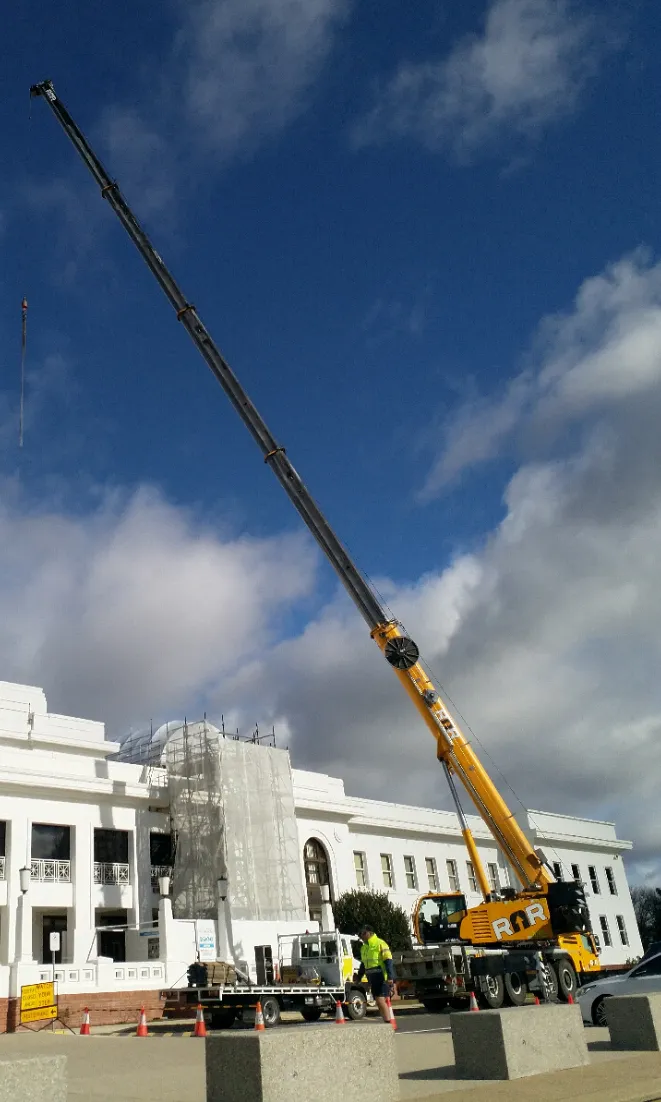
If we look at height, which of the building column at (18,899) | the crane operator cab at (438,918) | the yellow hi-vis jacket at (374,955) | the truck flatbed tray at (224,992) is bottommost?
the truck flatbed tray at (224,992)

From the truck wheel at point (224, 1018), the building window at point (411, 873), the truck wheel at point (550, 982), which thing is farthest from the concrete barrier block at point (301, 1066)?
the building window at point (411, 873)

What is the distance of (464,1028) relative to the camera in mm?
9641

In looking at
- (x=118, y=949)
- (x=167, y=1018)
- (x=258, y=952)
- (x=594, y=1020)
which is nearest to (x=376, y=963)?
(x=594, y=1020)

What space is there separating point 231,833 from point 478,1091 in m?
27.6

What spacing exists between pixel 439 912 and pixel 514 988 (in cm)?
379

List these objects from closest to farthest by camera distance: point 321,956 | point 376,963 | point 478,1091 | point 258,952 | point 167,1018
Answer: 1. point 478,1091
2. point 376,963
3. point 321,956
4. point 167,1018
5. point 258,952

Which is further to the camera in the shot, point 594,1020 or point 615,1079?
point 594,1020

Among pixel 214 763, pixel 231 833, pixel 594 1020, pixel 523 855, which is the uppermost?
pixel 214 763

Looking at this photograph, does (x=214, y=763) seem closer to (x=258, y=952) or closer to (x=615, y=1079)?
(x=258, y=952)

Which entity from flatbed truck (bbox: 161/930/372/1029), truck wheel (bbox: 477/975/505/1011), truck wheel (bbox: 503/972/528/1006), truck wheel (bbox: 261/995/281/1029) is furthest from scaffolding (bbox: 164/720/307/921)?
truck wheel (bbox: 503/972/528/1006)

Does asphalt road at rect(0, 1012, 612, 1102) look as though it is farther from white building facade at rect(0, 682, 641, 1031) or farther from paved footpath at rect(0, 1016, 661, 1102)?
white building facade at rect(0, 682, 641, 1031)

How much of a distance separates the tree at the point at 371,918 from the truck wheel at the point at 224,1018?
50.6ft

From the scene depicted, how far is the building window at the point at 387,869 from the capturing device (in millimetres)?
43969

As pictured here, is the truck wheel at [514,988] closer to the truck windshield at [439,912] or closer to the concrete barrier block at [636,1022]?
the truck windshield at [439,912]
